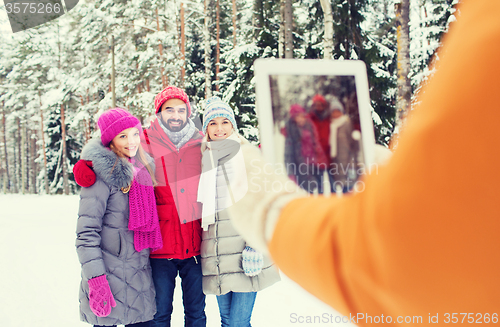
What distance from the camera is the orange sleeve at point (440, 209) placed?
28cm

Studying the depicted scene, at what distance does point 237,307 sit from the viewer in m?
2.60

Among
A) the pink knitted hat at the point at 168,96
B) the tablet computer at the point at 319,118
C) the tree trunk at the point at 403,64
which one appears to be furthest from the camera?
the tree trunk at the point at 403,64

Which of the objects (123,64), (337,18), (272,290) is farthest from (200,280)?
(123,64)

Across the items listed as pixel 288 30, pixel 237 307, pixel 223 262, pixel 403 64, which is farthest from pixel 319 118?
pixel 288 30

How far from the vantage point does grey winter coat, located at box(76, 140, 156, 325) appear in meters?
2.18

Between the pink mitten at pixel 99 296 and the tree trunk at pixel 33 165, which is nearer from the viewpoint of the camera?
the pink mitten at pixel 99 296

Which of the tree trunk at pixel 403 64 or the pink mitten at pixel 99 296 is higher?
the tree trunk at pixel 403 64

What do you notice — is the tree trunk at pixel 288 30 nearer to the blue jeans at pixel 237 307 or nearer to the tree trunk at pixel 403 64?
the tree trunk at pixel 403 64

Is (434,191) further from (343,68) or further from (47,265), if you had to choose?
(47,265)

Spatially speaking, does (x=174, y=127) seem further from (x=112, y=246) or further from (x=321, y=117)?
(x=321, y=117)

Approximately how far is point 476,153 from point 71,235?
967 cm

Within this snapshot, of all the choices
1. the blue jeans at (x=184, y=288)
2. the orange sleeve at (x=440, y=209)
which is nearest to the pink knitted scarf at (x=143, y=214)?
the blue jeans at (x=184, y=288)

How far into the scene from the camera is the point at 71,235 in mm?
8375

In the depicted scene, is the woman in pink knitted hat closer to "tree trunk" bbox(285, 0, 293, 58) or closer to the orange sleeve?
the orange sleeve
